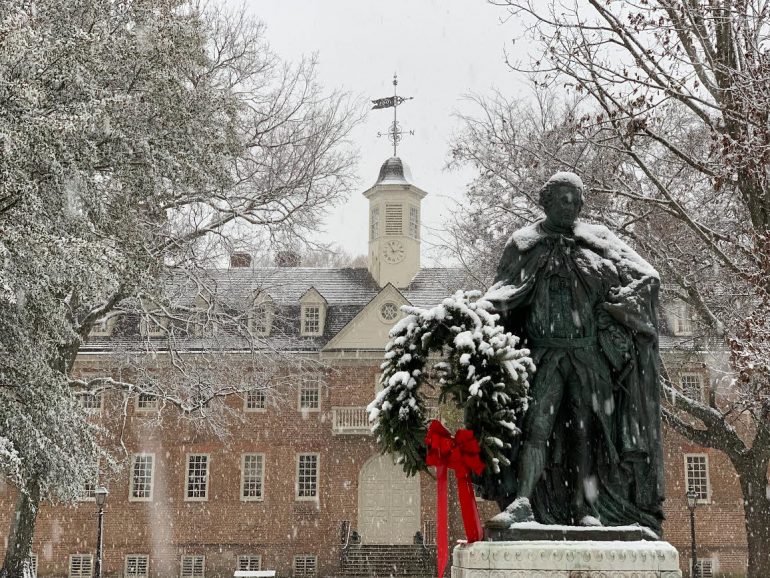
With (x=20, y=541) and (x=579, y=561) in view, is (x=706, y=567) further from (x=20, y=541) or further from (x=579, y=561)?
(x=579, y=561)

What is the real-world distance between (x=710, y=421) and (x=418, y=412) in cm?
1290

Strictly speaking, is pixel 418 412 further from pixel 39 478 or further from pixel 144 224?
pixel 144 224

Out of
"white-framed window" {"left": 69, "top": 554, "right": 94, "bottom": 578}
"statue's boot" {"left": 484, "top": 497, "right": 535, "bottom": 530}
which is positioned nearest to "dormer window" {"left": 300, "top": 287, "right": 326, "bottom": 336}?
"white-framed window" {"left": 69, "top": 554, "right": 94, "bottom": 578}

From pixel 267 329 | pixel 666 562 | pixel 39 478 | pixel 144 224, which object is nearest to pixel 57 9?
pixel 144 224

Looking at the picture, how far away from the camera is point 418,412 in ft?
17.3

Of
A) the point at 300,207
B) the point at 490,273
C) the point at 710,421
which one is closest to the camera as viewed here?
the point at 710,421

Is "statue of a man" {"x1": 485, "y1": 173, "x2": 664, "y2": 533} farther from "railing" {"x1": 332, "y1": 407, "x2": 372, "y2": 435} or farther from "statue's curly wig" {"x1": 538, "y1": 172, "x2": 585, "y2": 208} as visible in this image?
"railing" {"x1": 332, "y1": 407, "x2": 372, "y2": 435}

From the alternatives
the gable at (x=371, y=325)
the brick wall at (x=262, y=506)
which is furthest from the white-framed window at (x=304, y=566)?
the gable at (x=371, y=325)

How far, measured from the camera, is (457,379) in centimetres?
522

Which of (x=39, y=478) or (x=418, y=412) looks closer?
(x=418, y=412)

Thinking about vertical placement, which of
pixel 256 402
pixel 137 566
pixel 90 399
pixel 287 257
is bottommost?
pixel 137 566

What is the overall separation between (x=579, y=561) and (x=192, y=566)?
32.0 metres

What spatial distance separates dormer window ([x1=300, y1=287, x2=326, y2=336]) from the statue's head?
32.8 m

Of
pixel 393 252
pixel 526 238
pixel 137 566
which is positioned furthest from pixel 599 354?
pixel 393 252
